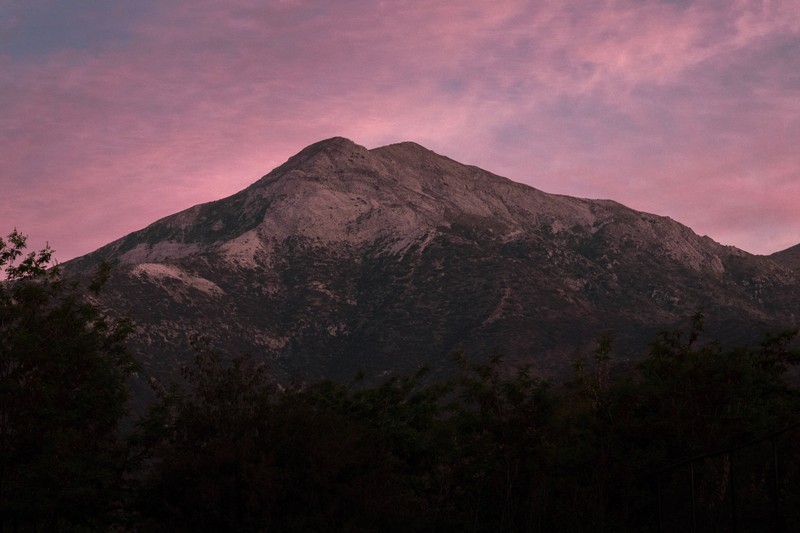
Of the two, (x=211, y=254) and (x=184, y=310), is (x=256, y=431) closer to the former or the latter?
(x=184, y=310)

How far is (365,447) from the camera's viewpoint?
36.8m

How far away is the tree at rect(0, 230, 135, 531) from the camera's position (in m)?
37.3

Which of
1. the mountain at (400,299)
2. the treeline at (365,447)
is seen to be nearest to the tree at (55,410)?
the treeline at (365,447)

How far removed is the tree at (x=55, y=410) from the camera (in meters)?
37.3

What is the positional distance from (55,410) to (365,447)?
13925 mm

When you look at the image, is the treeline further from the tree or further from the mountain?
the mountain

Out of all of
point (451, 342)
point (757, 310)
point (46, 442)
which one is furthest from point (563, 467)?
point (757, 310)

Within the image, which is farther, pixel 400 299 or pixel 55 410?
pixel 400 299

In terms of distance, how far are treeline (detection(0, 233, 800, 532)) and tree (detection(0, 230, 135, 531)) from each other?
85mm

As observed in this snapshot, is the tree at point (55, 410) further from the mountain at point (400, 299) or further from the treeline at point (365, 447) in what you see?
the mountain at point (400, 299)

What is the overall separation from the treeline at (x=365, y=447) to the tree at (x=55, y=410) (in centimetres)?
8

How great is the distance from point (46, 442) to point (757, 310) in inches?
6709

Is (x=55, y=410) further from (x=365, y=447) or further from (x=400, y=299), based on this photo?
(x=400, y=299)

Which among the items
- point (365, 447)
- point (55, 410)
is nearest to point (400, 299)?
point (55, 410)
